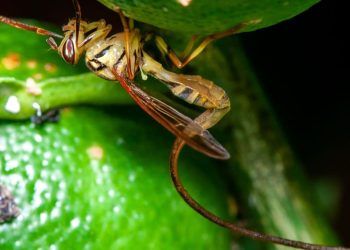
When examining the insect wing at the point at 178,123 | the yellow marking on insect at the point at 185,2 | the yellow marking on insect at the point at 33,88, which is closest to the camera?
the yellow marking on insect at the point at 185,2

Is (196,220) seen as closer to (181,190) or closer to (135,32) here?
(181,190)

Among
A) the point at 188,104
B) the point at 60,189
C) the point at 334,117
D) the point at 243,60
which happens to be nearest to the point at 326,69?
the point at 334,117

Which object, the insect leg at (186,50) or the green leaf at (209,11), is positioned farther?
the insect leg at (186,50)

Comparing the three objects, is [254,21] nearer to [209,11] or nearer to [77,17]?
[209,11]

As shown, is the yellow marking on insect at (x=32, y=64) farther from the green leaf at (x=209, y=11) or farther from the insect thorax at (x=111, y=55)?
the green leaf at (x=209, y=11)

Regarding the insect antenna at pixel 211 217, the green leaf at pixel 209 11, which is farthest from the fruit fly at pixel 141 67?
the green leaf at pixel 209 11

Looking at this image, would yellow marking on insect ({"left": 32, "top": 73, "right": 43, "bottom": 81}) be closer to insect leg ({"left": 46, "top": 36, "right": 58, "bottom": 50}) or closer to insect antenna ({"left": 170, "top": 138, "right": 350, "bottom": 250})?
insect leg ({"left": 46, "top": 36, "right": 58, "bottom": 50})

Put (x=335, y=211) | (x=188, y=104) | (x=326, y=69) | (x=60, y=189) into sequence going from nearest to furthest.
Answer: (x=60, y=189)
(x=188, y=104)
(x=326, y=69)
(x=335, y=211)
